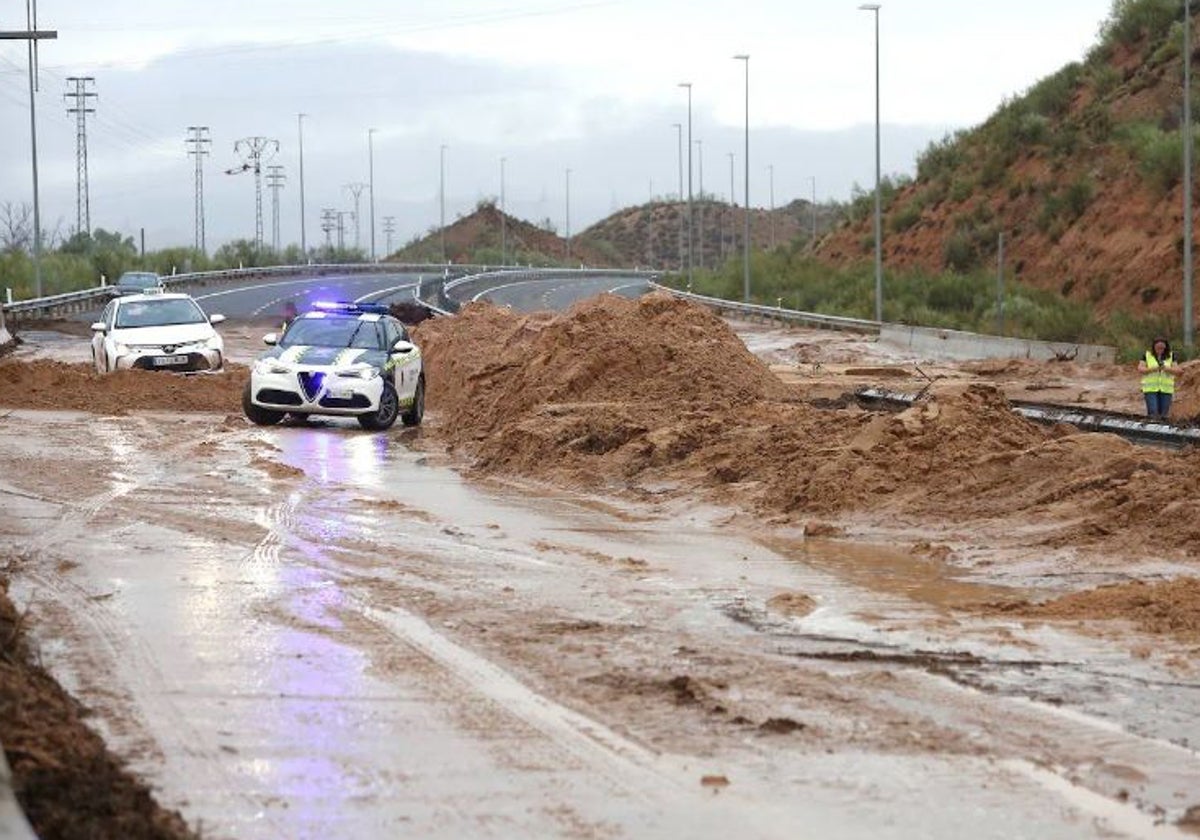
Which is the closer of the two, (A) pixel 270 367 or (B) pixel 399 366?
(A) pixel 270 367

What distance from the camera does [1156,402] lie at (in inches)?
1033

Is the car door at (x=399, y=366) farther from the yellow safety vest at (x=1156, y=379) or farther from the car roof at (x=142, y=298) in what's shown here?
the yellow safety vest at (x=1156, y=379)

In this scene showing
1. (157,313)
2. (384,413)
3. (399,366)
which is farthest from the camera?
(157,313)

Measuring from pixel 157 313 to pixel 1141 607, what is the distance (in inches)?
947

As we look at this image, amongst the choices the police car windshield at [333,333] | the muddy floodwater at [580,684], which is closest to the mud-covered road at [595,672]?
the muddy floodwater at [580,684]

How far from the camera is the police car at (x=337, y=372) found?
26.4 meters

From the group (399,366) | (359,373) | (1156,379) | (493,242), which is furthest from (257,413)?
(493,242)

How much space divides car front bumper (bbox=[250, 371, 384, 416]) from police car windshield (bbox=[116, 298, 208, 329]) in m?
7.55

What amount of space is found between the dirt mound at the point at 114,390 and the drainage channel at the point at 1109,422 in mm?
9145

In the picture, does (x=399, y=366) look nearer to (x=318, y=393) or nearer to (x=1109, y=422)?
(x=318, y=393)

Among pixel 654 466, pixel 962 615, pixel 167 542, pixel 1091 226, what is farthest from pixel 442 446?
pixel 1091 226

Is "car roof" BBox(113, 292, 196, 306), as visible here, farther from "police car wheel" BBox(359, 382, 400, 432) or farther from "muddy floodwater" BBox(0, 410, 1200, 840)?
"muddy floodwater" BBox(0, 410, 1200, 840)

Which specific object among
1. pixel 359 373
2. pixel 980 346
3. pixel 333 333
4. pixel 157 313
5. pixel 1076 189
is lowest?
pixel 980 346

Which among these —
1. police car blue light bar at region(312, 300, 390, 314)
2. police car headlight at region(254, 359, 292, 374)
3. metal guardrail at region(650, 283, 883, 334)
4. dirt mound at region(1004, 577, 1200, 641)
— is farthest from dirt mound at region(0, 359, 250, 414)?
metal guardrail at region(650, 283, 883, 334)
